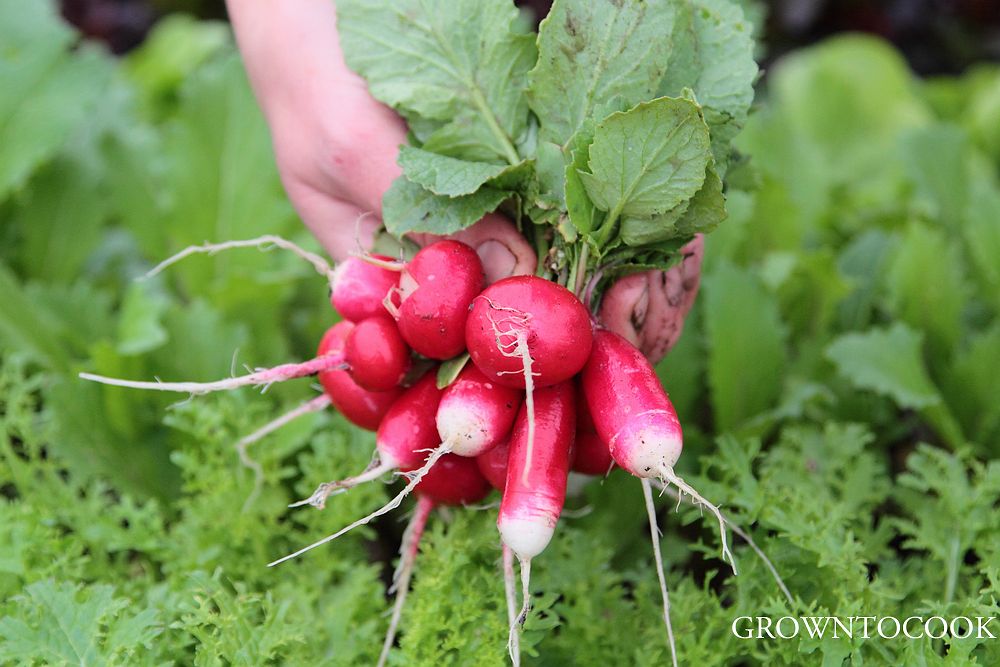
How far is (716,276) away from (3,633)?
134 cm

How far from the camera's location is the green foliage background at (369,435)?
1266mm

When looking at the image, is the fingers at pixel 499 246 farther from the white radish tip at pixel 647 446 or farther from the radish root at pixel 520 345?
the white radish tip at pixel 647 446

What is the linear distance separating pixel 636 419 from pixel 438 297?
287 mm

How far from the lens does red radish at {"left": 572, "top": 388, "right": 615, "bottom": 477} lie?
1.25m

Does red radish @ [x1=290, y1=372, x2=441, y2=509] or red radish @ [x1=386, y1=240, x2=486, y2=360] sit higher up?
red radish @ [x1=386, y1=240, x2=486, y2=360]

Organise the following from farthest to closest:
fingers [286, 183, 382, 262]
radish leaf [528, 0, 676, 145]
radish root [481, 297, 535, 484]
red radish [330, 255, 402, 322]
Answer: fingers [286, 183, 382, 262] → red radish [330, 255, 402, 322] → radish leaf [528, 0, 676, 145] → radish root [481, 297, 535, 484]

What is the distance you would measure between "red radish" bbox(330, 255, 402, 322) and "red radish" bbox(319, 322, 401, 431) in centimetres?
5

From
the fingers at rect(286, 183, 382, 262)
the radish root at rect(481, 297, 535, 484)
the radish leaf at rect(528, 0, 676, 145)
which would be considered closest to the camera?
the radish root at rect(481, 297, 535, 484)

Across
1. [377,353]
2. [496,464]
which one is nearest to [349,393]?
[377,353]

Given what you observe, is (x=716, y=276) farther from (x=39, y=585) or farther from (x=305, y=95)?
(x=39, y=585)

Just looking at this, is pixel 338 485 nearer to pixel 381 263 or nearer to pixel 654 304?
pixel 381 263

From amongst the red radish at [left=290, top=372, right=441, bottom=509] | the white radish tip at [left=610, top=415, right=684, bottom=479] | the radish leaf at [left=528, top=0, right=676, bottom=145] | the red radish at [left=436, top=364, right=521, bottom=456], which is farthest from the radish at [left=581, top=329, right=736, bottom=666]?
the radish leaf at [left=528, top=0, right=676, bottom=145]

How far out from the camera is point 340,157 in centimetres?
129

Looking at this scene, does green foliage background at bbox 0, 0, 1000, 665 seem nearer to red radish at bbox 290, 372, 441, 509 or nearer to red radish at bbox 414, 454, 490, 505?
red radish at bbox 414, 454, 490, 505
